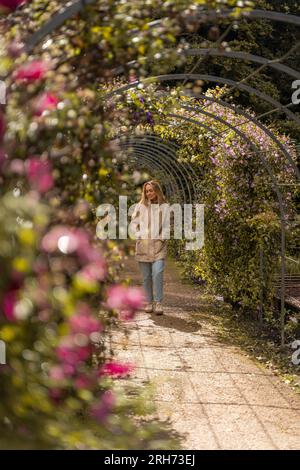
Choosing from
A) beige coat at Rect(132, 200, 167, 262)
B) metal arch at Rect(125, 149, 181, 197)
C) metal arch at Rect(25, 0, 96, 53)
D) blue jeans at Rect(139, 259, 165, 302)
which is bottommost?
blue jeans at Rect(139, 259, 165, 302)

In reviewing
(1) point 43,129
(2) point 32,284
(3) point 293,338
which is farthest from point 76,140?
(3) point 293,338

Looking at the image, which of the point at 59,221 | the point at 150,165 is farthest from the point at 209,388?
the point at 150,165

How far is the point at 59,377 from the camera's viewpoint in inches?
59.9

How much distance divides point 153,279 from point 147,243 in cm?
41

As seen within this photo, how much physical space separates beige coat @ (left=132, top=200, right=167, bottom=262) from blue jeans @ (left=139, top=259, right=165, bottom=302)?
7 cm

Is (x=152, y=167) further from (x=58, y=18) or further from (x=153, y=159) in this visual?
(x=58, y=18)

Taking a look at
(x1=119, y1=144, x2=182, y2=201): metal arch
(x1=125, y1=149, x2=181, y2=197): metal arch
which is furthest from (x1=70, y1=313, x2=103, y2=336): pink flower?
(x1=119, y1=144, x2=182, y2=201): metal arch

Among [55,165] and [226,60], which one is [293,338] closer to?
[55,165]

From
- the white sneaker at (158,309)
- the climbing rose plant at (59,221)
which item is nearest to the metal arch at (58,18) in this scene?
the climbing rose plant at (59,221)

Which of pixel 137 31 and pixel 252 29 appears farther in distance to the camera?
pixel 252 29

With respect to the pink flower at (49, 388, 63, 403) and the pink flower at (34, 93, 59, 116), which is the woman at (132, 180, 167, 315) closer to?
the pink flower at (34, 93, 59, 116)

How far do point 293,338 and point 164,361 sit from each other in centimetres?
155

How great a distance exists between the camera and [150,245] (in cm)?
771

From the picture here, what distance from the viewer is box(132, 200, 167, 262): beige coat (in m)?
7.57
